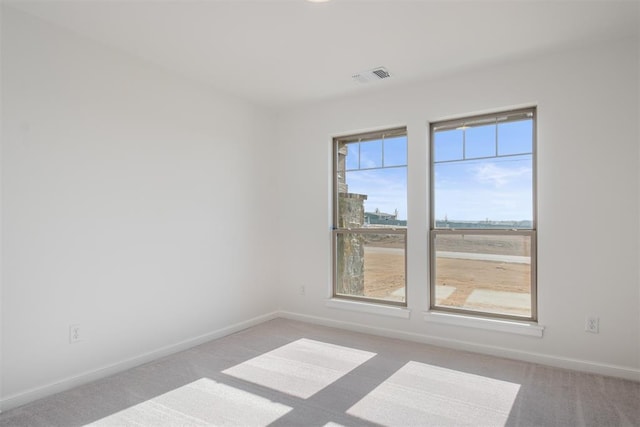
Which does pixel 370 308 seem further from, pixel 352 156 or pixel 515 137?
pixel 515 137

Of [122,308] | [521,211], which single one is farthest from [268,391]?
[521,211]

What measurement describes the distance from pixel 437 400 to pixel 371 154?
98.4 inches

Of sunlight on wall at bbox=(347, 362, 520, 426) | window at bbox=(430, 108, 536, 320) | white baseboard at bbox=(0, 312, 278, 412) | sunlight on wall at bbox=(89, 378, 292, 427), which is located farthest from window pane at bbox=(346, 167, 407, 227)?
sunlight on wall at bbox=(89, 378, 292, 427)

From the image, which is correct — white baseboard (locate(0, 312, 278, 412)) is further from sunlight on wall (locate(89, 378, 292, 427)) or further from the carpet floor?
sunlight on wall (locate(89, 378, 292, 427))

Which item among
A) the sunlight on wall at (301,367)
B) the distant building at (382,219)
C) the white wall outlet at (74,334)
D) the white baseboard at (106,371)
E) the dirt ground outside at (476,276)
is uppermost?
the distant building at (382,219)

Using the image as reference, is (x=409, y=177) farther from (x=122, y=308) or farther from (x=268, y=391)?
(x=122, y=308)

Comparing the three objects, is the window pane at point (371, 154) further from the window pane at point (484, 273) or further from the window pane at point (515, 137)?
the window pane at point (515, 137)

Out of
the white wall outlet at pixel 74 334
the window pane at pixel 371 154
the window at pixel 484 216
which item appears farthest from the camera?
the window pane at pixel 371 154

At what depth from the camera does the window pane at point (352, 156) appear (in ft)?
13.8

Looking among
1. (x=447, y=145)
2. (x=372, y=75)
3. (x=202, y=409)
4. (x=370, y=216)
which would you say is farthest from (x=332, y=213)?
(x=202, y=409)

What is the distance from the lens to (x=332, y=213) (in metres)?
4.30

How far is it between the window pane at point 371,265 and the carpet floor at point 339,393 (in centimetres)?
72

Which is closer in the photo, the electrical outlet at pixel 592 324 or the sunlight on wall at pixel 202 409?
the sunlight on wall at pixel 202 409

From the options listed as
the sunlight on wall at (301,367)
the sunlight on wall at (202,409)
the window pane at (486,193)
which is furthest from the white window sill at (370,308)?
the sunlight on wall at (202,409)
